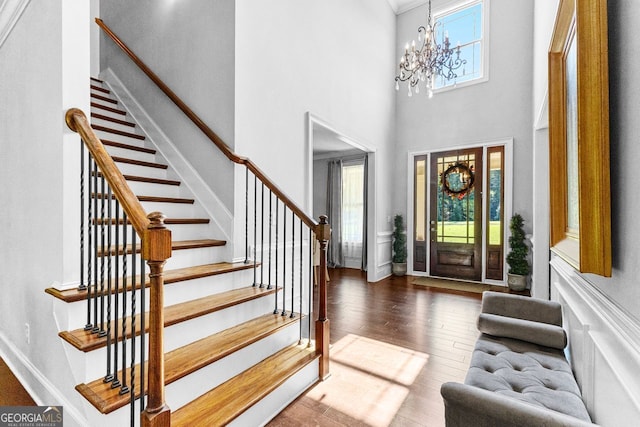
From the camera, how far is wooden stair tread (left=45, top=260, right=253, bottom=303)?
5.51 feet

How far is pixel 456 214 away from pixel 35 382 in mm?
5836

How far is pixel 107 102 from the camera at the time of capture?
392 centimetres

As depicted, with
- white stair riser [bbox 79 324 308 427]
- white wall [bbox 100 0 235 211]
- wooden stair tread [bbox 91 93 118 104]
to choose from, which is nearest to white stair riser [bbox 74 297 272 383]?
white stair riser [bbox 79 324 308 427]

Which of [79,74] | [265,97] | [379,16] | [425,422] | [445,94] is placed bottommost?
[425,422]

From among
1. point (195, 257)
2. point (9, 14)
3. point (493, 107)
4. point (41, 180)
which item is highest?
point (493, 107)

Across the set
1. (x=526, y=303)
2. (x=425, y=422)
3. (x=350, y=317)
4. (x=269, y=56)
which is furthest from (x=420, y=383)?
(x=269, y=56)

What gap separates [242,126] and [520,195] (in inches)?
184

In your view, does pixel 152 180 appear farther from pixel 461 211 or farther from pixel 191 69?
pixel 461 211

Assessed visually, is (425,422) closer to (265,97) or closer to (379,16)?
(265,97)

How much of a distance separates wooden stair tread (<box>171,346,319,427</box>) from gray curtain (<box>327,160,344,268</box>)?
4.75 meters

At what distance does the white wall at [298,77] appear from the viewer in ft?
9.78

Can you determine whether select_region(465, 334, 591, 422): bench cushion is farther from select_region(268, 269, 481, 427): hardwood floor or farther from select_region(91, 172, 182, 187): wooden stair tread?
select_region(91, 172, 182, 187): wooden stair tread

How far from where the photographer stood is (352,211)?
6.96 metres

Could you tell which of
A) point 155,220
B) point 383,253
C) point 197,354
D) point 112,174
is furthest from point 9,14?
point 383,253
